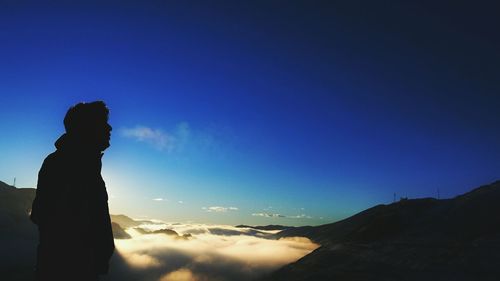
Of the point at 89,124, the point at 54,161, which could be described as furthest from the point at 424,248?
the point at 54,161

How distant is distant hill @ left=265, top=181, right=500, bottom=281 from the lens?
33.3 metres

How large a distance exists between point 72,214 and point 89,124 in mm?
1827

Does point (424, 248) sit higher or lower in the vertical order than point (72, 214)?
lower

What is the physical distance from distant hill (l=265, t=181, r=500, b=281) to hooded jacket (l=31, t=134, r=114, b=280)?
31.5 meters

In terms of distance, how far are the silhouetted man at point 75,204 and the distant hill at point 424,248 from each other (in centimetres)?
3155

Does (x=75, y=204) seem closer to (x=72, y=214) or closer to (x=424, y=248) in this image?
(x=72, y=214)

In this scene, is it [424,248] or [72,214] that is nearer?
[72,214]

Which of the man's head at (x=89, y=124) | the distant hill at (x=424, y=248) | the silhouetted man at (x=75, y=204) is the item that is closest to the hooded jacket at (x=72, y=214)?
the silhouetted man at (x=75, y=204)

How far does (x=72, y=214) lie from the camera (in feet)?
23.0

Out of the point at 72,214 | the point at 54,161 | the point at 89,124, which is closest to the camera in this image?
the point at 72,214

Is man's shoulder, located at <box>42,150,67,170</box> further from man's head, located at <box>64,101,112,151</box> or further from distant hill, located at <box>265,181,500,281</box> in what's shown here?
distant hill, located at <box>265,181,500,281</box>

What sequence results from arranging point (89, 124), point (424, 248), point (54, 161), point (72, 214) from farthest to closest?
point (424, 248)
point (89, 124)
point (54, 161)
point (72, 214)

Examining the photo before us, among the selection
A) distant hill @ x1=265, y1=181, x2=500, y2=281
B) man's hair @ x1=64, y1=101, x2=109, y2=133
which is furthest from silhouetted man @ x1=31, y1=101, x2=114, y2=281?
distant hill @ x1=265, y1=181, x2=500, y2=281

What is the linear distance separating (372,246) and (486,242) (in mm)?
18452
